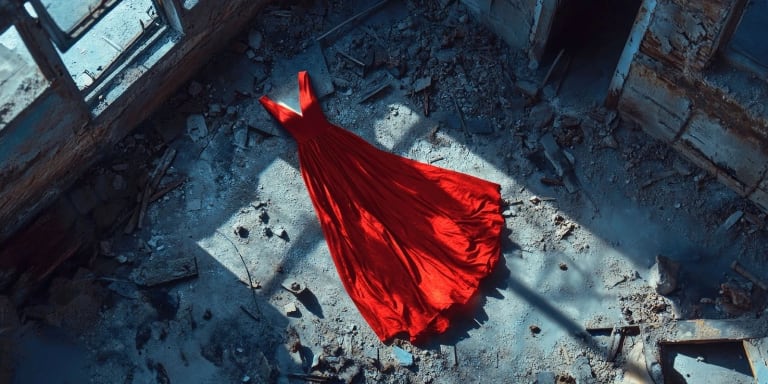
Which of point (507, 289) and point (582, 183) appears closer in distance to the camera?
point (507, 289)

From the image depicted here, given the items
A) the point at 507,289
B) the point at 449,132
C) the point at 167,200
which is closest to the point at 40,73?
the point at 167,200

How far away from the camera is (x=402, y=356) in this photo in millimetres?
8219

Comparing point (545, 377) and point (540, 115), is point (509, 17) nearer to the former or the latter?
point (540, 115)

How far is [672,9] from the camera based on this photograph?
788 cm

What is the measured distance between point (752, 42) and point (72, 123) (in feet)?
22.9

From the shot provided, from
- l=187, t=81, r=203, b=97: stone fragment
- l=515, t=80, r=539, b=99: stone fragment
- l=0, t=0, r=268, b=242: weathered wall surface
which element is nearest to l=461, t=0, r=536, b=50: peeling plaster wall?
l=515, t=80, r=539, b=99: stone fragment

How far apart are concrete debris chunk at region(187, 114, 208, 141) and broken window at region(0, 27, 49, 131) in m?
2.05

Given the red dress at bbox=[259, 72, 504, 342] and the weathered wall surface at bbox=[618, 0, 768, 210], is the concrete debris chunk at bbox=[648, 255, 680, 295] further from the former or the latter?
the red dress at bbox=[259, 72, 504, 342]

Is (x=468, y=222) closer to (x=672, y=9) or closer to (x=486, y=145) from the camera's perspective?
(x=486, y=145)

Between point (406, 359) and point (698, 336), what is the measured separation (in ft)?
9.50

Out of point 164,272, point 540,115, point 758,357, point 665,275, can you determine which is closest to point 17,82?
point 164,272

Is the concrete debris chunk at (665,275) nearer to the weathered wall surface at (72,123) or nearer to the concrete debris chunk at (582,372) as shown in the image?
the concrete debris chunk at (582,372)

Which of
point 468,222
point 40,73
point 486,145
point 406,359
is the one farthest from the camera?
point 486,145

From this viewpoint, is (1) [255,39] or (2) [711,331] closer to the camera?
(2) [711,331]
